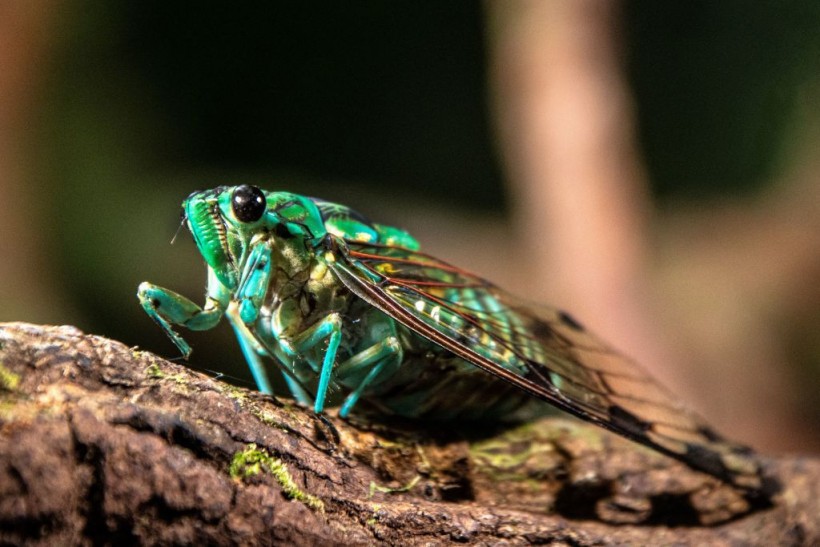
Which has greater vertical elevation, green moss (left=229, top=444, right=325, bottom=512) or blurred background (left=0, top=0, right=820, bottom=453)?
blurred background (left=0, top=0, right=820, bottom=453)

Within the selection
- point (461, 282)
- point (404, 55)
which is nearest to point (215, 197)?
point (461, 282)

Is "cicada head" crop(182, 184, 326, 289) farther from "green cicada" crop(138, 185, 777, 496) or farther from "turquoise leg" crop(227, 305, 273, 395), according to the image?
"turquoise leg" crop(227, 305, 273, 395)

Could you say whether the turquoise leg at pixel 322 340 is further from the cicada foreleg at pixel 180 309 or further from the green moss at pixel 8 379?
the green moss at pixel 8 379

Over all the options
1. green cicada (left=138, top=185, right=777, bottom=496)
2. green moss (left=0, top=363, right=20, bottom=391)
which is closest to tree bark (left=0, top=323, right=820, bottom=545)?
green moss (left=0, top=363, right=20, bottom=391)

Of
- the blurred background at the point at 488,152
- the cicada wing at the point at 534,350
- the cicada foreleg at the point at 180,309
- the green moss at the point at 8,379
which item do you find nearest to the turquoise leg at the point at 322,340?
the cicada wing at the point at 534,350

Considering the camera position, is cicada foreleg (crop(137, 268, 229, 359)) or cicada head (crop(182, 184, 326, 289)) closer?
cicada foreleg (crop(137, 268, 229, 359))

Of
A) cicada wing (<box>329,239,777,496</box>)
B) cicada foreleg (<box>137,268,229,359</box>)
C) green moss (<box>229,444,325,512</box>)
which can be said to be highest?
cicada wing (<box>329,239,777,496</box>)

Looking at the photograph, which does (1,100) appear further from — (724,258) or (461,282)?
(724,258)
